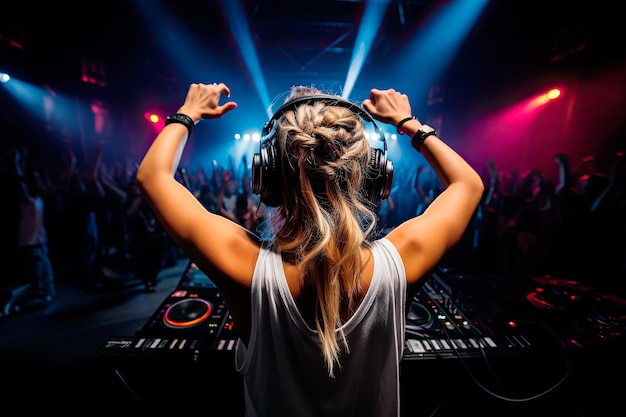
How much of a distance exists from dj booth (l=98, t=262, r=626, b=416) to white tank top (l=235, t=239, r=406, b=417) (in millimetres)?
439

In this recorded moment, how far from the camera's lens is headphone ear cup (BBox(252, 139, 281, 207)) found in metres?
0.70

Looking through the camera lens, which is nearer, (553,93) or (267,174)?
(267,174)

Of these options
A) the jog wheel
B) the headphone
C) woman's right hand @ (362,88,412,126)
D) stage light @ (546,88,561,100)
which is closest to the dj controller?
the jog wheel

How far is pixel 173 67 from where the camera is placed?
361 inches

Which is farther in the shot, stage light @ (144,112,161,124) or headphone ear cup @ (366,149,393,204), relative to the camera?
stage light @ (144,112,161,124)

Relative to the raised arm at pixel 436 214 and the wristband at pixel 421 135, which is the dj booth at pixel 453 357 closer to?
the raised arm at pixel 436 214

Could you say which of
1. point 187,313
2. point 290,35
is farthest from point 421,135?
point 290,35

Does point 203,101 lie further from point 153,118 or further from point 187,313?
point 153,118

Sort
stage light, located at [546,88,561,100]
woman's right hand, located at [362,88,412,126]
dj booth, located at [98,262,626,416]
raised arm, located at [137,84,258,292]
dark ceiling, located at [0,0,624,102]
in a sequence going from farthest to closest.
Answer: stage light, located at [546,88,561,100], dark ceiling, located at [0,0,624,102], dj booth, located at [98,262,626,416], woman's right hand, located at [362,88,412,126], raised arm, located at [137,84,258,292]

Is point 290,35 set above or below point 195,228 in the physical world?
above

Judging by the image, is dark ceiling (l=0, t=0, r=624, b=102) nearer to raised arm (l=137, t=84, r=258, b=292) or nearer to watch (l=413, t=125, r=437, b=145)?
watch (l=413, t=125, r=437, b=145)

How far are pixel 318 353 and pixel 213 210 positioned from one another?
446 cm

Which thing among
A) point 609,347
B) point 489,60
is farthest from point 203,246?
point 489,60

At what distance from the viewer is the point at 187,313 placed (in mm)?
1379
